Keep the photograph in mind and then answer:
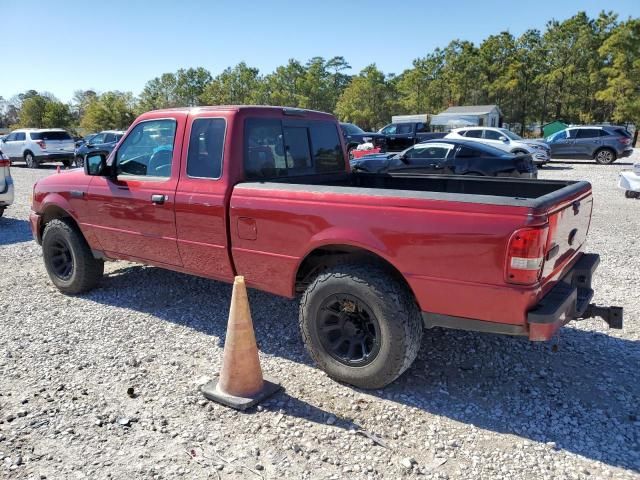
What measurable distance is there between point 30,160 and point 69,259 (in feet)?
69.5

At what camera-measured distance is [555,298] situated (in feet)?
9.73

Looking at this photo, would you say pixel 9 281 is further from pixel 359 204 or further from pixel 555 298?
pixel 555 298

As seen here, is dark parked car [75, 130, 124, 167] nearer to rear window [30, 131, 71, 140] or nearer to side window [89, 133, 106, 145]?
side window [89, 133, 106, 145]

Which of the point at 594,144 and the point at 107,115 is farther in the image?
the point at 107,115

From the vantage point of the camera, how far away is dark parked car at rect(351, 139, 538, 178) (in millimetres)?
11281

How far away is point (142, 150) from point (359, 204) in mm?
2464

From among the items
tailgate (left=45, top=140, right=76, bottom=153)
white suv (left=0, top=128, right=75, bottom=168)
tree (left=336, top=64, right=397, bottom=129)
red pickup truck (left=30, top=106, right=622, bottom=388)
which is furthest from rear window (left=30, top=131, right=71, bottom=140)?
tree (left=336, top=64, right=397, bottom=129)

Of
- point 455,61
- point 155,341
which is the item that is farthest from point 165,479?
point 455,61

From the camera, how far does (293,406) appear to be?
328 centimetres

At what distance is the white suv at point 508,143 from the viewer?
18859 millimetres

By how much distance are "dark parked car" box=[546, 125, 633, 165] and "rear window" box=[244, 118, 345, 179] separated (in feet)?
66.2

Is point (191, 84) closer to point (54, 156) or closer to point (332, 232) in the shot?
point (54, 156)

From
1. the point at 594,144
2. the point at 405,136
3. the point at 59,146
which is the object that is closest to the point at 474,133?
the point at 405,136

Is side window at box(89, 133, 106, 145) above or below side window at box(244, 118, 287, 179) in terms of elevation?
above
